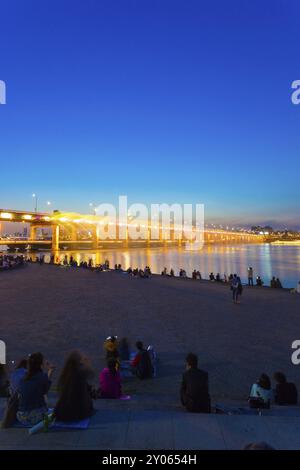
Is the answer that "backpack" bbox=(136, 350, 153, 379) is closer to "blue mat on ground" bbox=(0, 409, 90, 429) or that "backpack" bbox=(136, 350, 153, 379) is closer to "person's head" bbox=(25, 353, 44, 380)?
"blue mat on ground" bbox=(0, 409, 90, 429)

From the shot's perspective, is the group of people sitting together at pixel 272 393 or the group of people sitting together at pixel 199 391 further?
the group of people sitting together at pixel 272 393

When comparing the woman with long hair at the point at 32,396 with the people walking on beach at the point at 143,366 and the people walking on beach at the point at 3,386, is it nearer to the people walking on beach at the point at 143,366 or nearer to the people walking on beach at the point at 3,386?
the people walking on beach at the point at 3,386

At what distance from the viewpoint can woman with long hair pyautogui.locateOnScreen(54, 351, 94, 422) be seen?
3.40m

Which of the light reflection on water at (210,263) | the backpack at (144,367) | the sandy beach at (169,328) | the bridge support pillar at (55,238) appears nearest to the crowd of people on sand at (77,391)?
the sandy beach at (169,328)

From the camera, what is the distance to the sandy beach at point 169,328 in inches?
223

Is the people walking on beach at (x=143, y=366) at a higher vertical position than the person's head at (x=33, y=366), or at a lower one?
lower

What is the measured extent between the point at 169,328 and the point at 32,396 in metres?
5.37

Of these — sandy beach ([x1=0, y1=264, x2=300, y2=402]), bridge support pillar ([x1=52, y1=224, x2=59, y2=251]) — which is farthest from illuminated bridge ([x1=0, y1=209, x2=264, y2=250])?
sandy beach ([x1=0, y1=264, x2=300, y2=402])

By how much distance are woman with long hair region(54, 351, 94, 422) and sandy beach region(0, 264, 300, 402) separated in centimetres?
149

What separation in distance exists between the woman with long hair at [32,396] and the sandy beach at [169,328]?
1800 mm

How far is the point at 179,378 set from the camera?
5305mm

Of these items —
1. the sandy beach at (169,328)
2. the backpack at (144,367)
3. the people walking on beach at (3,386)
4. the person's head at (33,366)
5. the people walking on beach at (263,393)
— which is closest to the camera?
the person's head at (33,366)

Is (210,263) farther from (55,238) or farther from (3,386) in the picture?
(3,386)

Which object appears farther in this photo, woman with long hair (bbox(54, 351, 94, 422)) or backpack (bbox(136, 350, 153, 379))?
backpack (bbox(136, 350, 153, 379))
